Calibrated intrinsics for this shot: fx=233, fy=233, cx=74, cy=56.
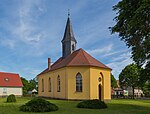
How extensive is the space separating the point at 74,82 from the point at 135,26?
20.1 meters

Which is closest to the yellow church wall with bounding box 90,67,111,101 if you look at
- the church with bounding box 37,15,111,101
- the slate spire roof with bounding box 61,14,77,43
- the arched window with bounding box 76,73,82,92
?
the church with bounding box 37,15,111,101

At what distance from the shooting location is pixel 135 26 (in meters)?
17.0

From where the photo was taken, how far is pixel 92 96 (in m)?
34.9

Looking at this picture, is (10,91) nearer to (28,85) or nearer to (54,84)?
(54,84)

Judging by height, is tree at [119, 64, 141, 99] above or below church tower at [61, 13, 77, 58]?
below

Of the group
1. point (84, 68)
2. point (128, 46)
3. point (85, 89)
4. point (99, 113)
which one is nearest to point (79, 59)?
point (84, 68)

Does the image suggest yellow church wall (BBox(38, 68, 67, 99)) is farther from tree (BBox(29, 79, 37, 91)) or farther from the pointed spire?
tree (BBox(29, 79, 37, 91))

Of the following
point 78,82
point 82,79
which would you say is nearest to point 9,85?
point 78,82

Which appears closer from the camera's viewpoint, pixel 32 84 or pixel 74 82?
pixel 74 82

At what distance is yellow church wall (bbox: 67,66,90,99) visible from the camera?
115ft

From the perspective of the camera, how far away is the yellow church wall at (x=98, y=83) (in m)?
35.1

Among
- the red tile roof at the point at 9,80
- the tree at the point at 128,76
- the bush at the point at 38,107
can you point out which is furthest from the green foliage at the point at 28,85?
the bush at the point at 38,107

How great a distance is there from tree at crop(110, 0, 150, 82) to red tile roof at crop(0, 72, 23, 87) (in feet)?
152

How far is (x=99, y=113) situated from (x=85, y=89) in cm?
1709
